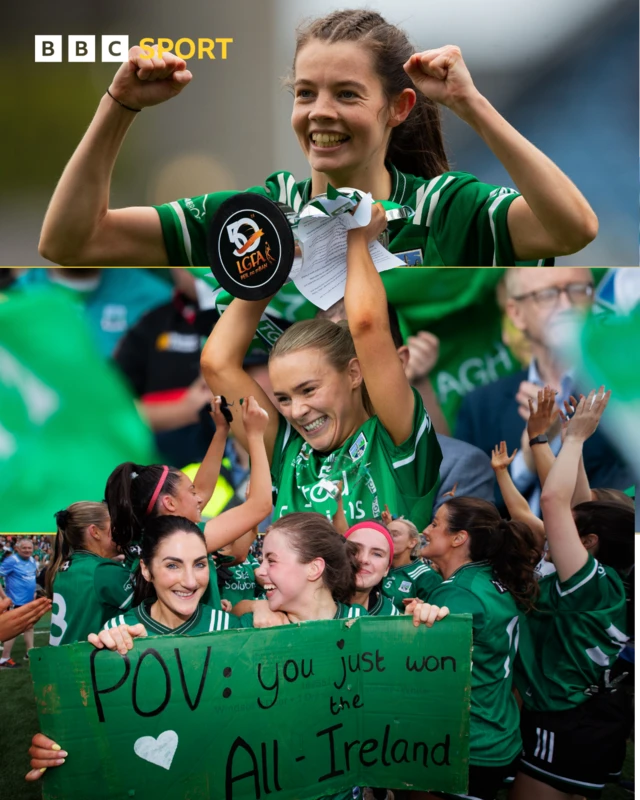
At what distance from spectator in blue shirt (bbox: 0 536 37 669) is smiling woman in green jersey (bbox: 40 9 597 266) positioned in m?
0.80

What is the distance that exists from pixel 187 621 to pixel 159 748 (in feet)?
0.94

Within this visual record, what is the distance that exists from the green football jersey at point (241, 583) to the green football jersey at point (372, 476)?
139 millimetres

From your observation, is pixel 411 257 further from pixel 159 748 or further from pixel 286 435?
pixel 159 748

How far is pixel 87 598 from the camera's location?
6.53 feet

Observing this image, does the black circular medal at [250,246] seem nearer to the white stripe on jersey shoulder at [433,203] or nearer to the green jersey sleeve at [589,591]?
the white stripe on jersey shoulder at [433,203]

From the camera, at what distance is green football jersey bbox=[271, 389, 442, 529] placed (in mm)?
2064

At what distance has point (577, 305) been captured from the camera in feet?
6.78

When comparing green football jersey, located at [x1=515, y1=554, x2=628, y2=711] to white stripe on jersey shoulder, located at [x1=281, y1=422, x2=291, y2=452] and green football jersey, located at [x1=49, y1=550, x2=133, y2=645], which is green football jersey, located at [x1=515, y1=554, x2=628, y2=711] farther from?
green football jersey, located at [x1=49, y1=550, x2=133, y2=645]

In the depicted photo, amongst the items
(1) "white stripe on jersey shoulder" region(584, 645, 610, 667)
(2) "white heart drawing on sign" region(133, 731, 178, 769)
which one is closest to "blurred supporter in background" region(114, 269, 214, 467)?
(2) "white heart drawing on sign" region(133, 731, 178, 769)

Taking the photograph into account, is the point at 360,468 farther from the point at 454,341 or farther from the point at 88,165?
the point at 88,165

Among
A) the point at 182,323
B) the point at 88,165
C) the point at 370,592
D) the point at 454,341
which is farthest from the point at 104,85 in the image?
the point at 370,592

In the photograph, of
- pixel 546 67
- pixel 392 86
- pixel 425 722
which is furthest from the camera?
pixel 546 67

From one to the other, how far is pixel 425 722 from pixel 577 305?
110 centimetres

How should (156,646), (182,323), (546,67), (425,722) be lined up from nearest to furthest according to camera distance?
(156,646) → (425,722) → (182,323) → (546,67)
